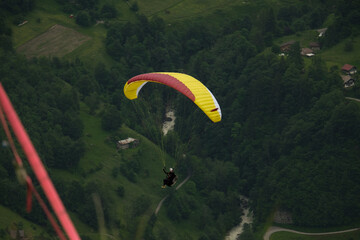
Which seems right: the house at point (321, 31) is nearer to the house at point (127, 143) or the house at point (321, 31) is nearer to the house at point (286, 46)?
the house at point (286, 46)

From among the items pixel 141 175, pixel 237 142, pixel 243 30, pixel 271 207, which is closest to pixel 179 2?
pixel 243 30

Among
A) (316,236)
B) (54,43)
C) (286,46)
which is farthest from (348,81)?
(54,43)

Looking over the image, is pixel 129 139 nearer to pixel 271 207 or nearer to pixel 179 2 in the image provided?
pixel 271 207

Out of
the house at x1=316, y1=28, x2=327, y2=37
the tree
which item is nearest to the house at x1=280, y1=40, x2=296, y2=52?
the house at x1=316, y1=28, x2=327, y2=37

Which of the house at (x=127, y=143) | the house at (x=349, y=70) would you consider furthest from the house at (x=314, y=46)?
the house at (x=127, y=143)

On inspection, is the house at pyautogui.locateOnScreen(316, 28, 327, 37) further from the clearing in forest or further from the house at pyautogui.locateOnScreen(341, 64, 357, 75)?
the clearing in forest

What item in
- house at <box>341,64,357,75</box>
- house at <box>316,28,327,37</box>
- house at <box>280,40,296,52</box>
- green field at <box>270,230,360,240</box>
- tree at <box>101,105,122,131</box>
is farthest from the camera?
house at <box>316,28,327,37</box>

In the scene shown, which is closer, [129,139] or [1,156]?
[1,156]
